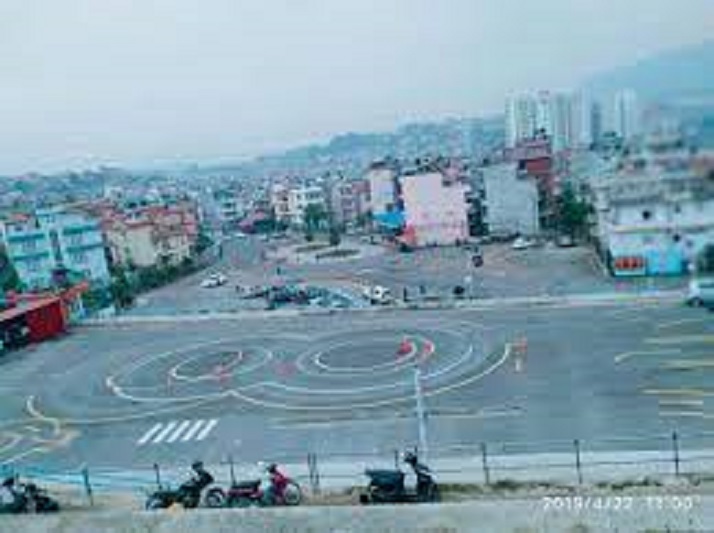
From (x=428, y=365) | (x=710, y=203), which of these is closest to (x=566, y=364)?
(x=428, y=365)

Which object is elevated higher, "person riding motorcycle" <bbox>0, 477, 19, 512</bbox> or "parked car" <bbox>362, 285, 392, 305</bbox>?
"person riding motorcycle" <bbox>0, 477, 19, 512</bbox>

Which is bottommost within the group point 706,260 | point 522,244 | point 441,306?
point 522,244

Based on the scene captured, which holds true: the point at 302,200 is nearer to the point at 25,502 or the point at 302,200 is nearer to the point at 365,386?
the point at 365,386

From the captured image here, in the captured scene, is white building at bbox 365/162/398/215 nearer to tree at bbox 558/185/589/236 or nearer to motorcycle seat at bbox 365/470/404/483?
tree at bbox 558/185/589/236

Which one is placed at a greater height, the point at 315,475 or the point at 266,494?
the point at 266,494

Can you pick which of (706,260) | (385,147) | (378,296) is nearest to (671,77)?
(706,260)

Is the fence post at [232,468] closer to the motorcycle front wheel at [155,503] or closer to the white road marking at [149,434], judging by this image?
the motorcycle front wheel at [155,503]

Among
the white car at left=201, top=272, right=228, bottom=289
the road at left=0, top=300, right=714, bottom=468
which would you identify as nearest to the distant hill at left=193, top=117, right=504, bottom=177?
the white car at left=201, top=272, right=228, bottom=289
